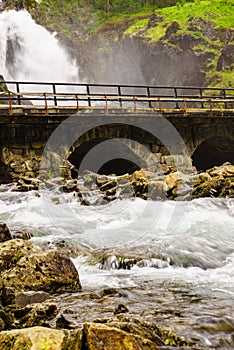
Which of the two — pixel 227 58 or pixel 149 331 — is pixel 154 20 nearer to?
pixel 227 58

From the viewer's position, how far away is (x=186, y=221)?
12430 millimetres

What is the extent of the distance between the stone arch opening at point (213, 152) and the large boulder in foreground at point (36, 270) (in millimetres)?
19967

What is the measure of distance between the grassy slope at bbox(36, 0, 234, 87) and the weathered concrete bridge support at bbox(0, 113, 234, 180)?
19.8 m

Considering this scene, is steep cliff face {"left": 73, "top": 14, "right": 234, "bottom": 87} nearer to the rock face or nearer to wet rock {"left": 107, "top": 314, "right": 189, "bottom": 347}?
wet rock {"left": 107, "top": 314, "right": 189, "bottom": 347}

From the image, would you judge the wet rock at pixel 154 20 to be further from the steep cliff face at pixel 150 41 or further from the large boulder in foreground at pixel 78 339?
the large boulder in foreground at pixel 78 339

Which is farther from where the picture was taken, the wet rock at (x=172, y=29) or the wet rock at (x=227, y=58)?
the wet rock at (x=172, y=29)

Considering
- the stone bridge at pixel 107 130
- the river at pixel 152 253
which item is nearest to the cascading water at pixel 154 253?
the river at pixel 152 253

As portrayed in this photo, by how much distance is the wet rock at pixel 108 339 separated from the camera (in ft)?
10.9

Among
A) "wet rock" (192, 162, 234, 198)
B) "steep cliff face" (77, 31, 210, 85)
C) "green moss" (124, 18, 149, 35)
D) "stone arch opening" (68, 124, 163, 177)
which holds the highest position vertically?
"green moss" (124, 18, 149, 35)

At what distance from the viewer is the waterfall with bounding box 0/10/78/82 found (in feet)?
169

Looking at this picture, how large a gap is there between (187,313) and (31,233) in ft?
19.7

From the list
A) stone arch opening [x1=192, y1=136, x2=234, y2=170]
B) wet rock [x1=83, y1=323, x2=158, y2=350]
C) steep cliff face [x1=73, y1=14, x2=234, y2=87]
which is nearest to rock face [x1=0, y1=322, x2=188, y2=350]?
wet rock [x1=83, y1=323, x2=158, y2=350]

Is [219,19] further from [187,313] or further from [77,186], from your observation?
[187,313]

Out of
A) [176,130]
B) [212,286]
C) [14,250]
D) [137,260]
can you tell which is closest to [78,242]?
[137,260]
